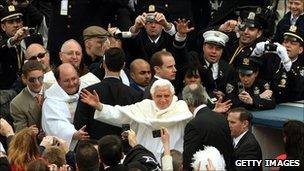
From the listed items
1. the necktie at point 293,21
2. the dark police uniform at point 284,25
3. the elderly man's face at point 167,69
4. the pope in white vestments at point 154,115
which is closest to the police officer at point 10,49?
the elderly man's face at point 167,69

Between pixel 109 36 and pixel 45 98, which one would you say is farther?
pixel 109 36

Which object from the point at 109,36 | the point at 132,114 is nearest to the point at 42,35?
the point at 109,36

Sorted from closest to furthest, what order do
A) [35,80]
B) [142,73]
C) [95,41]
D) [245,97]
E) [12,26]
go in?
[35,80] < [142,73] < [245,97] < [95,41] < [12,26]

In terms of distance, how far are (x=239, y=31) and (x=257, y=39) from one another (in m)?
0.35

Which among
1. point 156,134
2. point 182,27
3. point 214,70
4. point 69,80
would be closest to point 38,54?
point 69,80

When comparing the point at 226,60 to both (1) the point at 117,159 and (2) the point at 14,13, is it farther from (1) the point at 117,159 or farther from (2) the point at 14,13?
(1) the point at 117,159

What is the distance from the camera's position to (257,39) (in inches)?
480

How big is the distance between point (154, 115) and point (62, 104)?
3.70 ft

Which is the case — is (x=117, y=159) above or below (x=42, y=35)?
below

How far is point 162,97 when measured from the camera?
995cm

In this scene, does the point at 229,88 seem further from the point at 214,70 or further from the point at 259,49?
the point at 259,49

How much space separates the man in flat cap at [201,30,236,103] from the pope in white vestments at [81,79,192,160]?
161cm

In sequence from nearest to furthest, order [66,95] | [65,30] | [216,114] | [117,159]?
1. [117,159]
2. [216,114]
3. [66,95]
4. [65,30]

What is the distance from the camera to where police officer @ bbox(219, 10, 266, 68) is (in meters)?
12.2
